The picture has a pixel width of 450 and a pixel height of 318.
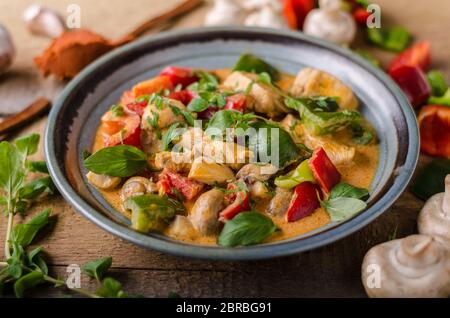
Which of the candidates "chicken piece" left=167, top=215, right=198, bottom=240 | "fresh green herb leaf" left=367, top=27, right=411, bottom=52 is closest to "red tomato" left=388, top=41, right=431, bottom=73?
"fresh green herb leaf" left=367, top=27, right=411, bottom=52

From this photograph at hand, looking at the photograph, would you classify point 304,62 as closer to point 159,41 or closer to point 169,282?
point 159,41

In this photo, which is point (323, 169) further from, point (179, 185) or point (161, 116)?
point (161, 116)

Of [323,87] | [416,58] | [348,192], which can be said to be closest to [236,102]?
[323,87]

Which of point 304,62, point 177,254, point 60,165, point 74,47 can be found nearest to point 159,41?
point 74,47

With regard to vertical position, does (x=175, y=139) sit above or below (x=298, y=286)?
above

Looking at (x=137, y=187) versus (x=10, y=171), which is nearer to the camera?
(x=137, y=187)

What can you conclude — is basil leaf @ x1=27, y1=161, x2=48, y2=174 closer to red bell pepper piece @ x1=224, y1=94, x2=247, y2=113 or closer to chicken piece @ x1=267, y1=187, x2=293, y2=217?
red bell pepper piece @ x1=224, y1=94, x2=247, y2=113
